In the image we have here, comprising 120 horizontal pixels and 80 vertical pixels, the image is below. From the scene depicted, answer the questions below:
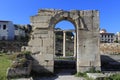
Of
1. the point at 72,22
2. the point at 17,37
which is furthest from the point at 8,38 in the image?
the point at 72,22

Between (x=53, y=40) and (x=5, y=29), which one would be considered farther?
(x=5, y=29)

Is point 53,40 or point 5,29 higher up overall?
point 5,29

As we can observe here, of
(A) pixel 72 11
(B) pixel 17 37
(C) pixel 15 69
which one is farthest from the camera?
(B) pixel 17 37

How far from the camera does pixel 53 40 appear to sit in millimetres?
15773

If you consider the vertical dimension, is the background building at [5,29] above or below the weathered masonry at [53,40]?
above

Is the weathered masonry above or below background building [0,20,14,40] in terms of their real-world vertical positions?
below

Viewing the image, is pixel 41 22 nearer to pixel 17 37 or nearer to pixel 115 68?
pixel 115 68

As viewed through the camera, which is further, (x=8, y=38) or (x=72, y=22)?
(x=8, y=38)

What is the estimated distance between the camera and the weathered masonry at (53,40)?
15.6 m

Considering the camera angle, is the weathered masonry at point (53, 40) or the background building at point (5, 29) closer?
the weathered masonry at point (53, 40)

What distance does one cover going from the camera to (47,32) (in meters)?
15.7

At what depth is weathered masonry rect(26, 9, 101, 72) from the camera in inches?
614

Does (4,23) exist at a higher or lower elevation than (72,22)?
higher

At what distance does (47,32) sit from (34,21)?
1.18 meters
